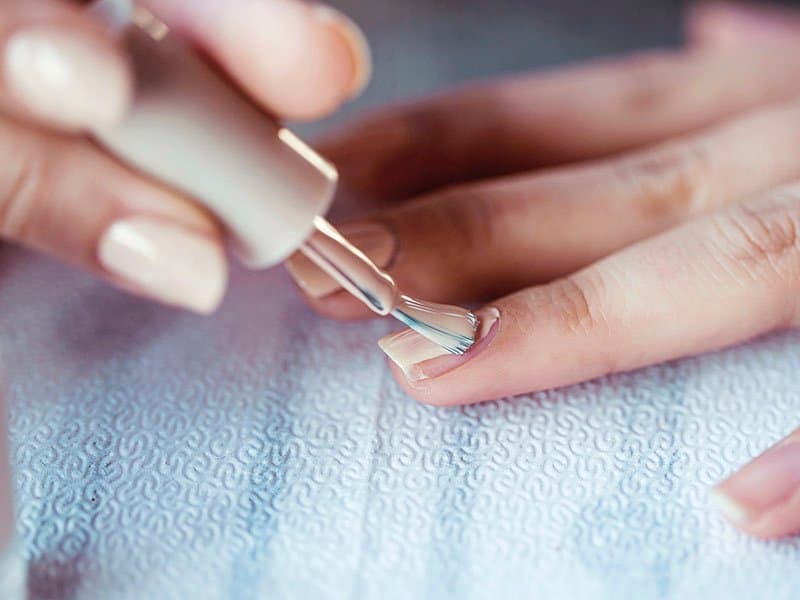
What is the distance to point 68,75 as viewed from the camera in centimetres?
26

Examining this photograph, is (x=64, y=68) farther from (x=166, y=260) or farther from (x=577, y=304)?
(x=577, y=304)

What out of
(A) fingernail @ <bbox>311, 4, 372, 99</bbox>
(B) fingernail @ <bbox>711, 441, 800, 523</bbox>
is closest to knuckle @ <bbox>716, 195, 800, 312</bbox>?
(B) fingernail @ <bbox>711, 441, 800, 523</bbox>

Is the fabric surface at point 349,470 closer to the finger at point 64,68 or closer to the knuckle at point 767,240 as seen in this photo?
the knuckle at point 767,240

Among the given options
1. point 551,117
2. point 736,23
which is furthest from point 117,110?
point 736,23

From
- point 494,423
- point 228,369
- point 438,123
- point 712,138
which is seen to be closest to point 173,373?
point 228,369

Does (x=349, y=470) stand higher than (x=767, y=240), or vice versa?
(x=767, y=240)

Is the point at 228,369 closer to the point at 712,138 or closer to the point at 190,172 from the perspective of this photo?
the point at 190,172

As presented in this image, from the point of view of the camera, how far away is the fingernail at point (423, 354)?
0.39m

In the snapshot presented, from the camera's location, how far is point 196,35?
317 millimetres

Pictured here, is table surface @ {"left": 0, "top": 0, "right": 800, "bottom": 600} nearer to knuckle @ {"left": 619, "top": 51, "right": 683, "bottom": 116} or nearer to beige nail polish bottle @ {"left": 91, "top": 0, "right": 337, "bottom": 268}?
beige nail polish bottle @ {"left": 91, "top": 0, "right": 337, "bottom": 268}

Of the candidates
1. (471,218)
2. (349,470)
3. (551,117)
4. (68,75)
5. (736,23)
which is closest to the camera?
(68,75)

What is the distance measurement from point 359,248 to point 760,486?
211 millimetres

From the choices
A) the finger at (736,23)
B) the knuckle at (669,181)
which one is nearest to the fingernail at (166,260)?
the knuckle at (669,181)

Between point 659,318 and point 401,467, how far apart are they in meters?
0.14
